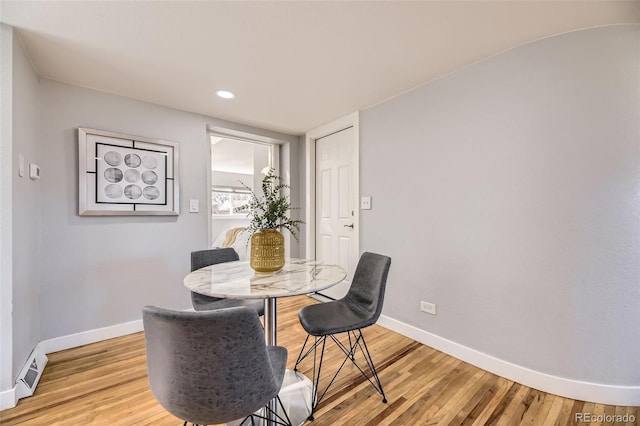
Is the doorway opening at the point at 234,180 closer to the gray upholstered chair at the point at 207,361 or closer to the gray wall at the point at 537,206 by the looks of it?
the gray wall at the point at 537,206

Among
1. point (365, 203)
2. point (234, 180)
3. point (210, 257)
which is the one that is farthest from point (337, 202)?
point (234, 180)

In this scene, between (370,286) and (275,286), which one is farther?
(370,286)

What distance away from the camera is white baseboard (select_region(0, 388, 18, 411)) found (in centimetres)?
146

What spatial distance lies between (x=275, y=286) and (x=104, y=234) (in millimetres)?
1975

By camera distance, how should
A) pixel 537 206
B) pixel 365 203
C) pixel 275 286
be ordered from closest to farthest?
pixel 275 286 < pixel 537 206 < pixel 365 203

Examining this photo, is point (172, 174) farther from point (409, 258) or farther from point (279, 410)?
point (409, 258)

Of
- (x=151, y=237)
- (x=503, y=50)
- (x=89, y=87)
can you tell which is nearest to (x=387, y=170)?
(x=503, y=50)

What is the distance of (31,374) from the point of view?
1669mm

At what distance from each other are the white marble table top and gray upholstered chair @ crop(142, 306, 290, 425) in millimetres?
308

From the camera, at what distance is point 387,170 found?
253 cm

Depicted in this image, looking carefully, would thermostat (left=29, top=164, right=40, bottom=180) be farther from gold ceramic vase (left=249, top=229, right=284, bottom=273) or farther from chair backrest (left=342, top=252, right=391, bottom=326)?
chair backrest (left=342, top=252, right=391, bottom=326)

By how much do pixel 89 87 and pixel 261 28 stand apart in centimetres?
177

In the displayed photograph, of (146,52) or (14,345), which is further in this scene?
(146,52)

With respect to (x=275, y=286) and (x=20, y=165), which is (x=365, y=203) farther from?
(x=20, y=165)
